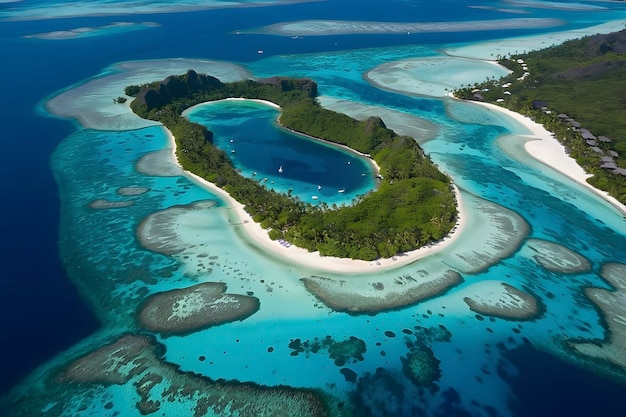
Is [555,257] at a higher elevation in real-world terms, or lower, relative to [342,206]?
higher

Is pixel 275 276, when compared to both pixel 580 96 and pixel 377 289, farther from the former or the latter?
pixel 580 96

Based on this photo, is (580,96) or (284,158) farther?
Answer: (580,96)

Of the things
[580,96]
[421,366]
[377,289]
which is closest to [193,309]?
[377,289]

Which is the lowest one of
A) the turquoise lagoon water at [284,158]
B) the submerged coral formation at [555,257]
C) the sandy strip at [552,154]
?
the turquoise lagoon water at [284,158]

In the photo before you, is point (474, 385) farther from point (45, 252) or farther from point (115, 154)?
point (115, 154)

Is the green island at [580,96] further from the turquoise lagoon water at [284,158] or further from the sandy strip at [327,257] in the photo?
the turquoise lagoon water at [284,158]

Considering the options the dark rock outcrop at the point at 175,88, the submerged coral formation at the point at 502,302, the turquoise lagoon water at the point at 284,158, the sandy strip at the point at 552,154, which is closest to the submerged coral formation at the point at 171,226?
the turquoise lagoon water at the point at 284,158
